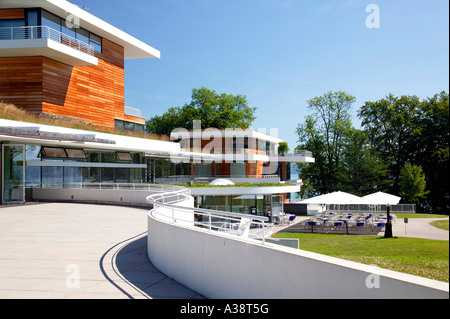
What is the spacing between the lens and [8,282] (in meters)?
6.68

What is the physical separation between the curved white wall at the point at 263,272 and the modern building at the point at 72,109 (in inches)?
474

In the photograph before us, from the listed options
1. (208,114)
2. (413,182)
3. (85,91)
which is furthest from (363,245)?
(208,114)

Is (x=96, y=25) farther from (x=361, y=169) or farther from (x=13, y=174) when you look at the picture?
(x=361, y=169)

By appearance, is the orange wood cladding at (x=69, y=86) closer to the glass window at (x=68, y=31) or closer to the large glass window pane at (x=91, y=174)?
the glass window at (x=68, y=31)

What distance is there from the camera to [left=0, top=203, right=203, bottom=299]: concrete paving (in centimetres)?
624

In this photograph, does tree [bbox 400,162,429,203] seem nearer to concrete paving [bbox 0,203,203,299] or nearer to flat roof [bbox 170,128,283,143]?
flat roof [bbox 170,128,283,143]

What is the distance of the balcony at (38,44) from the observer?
22.4m

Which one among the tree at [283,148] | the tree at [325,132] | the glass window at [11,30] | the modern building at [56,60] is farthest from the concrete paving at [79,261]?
the tree at [325,132]

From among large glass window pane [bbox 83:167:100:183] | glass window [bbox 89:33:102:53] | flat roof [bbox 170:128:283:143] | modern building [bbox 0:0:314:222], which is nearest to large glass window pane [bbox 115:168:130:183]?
modern building [bbox 0:0:314:222]

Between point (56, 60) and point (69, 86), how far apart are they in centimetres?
197

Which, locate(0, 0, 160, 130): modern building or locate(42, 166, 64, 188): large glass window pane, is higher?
locate(0, 0, 160, 130): modern building

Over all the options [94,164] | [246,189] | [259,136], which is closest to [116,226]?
[94,164]
